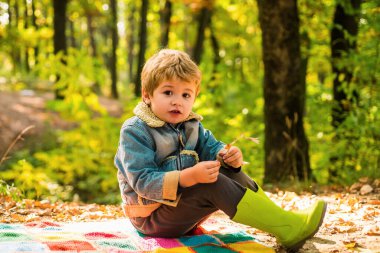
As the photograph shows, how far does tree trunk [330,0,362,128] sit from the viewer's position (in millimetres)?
5727

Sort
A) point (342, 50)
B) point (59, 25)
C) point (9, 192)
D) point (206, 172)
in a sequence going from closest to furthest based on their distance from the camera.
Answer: point (206, 172)
point (9, 192)
point (342, 50)
point (59, 25)

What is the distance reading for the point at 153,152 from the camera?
2801 mm

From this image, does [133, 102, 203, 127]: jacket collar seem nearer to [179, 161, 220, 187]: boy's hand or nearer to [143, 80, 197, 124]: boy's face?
[143, 80, 197, 124]: boy's face

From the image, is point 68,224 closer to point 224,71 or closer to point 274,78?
point 274,78

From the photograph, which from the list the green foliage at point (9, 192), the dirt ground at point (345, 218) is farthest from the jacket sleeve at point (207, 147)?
the green foliage at point (9, 192)

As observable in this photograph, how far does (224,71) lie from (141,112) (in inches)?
227

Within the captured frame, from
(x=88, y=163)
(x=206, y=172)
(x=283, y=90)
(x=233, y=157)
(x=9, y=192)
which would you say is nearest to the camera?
(x=206, y=172)

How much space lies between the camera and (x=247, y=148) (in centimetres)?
707

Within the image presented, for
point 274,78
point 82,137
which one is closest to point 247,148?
point 274,78

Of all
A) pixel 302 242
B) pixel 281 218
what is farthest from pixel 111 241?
pixel 302 242

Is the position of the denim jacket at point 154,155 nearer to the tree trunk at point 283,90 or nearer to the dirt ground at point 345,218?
the dirt ground at point 345,218

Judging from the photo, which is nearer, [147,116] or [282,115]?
[147,116]

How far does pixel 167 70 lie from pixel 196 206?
0.79 metres

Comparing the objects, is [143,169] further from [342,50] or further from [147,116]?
[342,50]
